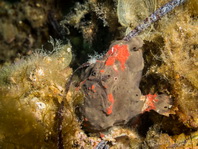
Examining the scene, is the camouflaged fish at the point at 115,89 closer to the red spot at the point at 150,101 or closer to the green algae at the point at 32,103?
the red spot at the point at 150,101

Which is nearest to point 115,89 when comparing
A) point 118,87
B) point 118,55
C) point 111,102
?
point 118,87

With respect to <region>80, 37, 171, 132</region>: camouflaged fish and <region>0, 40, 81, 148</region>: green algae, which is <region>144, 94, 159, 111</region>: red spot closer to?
<region>80, 37, 171, 132</region>: camouflaged fish

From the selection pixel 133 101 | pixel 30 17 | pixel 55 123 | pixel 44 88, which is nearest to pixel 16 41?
pixel 30 17

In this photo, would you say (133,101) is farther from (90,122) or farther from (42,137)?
(42,137)

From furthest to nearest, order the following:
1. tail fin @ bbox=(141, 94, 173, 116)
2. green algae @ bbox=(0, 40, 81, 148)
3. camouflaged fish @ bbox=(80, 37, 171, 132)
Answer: tail fin @ bbox=(141, 94, 173, 116)
camouflaged fish @ bbox=(80, 37, 171, 132)
green algae @ bbox=(0, 40, 81, 148)

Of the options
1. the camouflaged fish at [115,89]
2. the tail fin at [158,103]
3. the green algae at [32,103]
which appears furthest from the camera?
the tail fin at [158,103]

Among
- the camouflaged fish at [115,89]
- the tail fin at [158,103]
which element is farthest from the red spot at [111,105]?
the tail fin at [158,103]

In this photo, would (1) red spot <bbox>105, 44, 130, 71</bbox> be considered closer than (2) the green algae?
No

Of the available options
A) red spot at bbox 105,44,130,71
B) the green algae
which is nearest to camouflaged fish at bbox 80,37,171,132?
red spot at bbox 105,44,130,71

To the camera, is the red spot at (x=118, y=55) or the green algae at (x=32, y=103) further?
the red spot at (x=118, y=55)

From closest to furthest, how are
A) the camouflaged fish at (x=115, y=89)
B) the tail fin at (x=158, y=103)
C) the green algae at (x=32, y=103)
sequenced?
the green algae at (x=32, y=103) → the camouflaged fish at (x=115, y=89) → the tail fin at (x=158, y=103)
